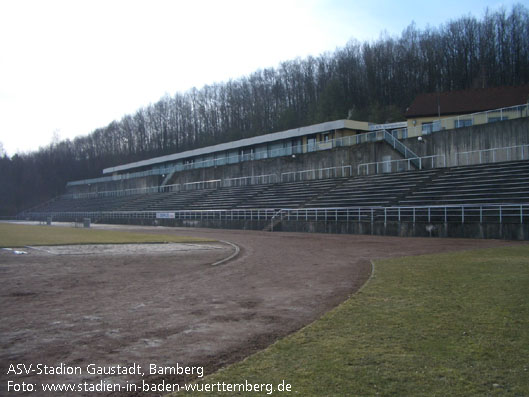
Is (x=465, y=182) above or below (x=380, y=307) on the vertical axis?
above

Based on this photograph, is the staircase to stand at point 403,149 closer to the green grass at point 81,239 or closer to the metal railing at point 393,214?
the metal railing at point 393,214

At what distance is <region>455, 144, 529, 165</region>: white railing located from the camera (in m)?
26.2

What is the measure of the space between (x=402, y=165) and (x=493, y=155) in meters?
7.04

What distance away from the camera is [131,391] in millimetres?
3754

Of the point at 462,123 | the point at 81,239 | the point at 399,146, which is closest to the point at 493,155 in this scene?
the point at 462,123

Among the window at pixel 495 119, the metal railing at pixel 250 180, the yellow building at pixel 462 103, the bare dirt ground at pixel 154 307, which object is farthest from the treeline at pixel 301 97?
the bare dirt ground at pixel 154 307

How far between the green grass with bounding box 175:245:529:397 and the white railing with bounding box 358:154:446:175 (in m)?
25.0

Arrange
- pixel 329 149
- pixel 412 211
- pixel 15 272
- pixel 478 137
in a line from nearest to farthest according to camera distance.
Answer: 1. pixel 15 272
2. pixel 412 211
3. pixel 478 137
4. pixel 329 149

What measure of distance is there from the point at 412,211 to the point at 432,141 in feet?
32.4

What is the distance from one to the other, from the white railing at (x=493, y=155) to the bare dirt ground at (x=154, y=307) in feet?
58.9

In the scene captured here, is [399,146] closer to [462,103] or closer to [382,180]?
[382,180]

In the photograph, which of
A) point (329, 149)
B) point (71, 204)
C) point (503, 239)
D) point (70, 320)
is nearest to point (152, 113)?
point (71, 204)

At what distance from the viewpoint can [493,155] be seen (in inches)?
1079

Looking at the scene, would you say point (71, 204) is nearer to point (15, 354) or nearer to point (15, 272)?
point (15, 272)
